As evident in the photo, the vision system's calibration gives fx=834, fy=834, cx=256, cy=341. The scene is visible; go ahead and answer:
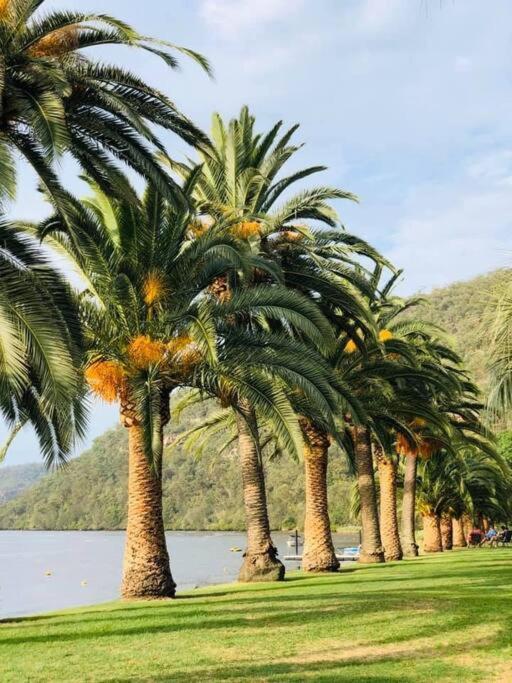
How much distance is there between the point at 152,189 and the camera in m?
16.5

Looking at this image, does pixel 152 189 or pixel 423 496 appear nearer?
pixel 152 189

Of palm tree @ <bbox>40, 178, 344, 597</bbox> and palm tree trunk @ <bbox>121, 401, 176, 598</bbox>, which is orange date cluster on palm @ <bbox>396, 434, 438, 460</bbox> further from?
palm tree trunk @ <bbox>121, 401, 176, 598</bbox>

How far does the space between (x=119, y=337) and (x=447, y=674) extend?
34.6 ft

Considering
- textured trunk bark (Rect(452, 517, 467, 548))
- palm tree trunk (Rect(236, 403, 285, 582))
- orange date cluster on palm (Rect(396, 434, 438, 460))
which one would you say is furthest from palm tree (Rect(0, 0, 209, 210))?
textured trunk bark (Rect(452, 517, 467, 548))

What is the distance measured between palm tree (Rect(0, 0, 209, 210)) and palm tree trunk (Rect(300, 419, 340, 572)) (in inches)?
500

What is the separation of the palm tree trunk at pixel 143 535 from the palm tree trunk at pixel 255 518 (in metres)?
4.36

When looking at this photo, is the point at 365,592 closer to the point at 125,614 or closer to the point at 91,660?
the point at 125,614

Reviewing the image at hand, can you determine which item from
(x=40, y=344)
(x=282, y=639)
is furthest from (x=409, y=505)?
(x=40, y=344)

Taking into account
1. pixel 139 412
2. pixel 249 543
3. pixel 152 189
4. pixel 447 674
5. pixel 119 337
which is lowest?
pixel 447 674

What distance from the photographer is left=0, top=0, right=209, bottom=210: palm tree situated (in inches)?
444

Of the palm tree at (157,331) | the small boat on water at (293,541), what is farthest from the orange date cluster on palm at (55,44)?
the small boat on water at (293,541)

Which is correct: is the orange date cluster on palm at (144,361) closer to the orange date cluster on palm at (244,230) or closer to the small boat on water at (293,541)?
the orange date cluster on palm at (244,230)

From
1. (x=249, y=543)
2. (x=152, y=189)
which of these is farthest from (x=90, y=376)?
(x=249, y=543)

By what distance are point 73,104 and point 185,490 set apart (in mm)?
127808
